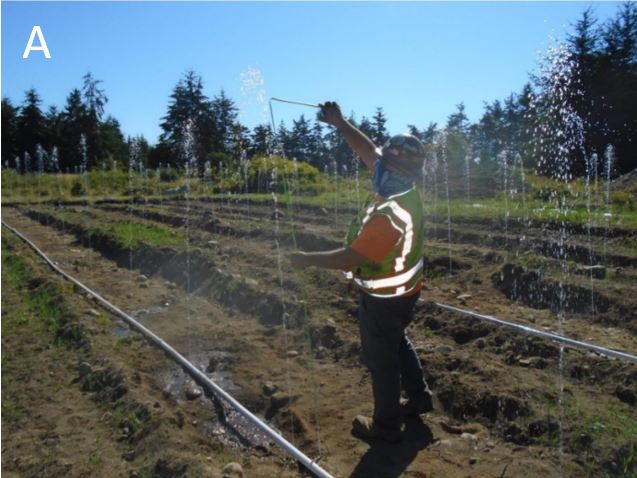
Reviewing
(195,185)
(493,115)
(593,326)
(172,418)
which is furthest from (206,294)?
(493,115)

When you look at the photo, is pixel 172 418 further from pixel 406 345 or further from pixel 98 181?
pixel 98 181

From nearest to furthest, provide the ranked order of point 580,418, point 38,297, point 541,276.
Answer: point 580,418 < point 541,276 < point 38,297

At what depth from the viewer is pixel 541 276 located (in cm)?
754

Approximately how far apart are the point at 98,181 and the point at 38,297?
2811 cm

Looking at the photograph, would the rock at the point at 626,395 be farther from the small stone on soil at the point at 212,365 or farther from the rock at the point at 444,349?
the small stone on soil at the point at 212,365

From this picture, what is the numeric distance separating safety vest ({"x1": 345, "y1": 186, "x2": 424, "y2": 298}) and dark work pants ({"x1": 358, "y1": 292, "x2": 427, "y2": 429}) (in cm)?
7

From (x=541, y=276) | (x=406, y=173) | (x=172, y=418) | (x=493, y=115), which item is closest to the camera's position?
(x=406, y=173)

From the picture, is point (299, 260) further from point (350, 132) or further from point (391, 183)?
point (350, 132)

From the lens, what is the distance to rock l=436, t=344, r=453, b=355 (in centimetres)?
530

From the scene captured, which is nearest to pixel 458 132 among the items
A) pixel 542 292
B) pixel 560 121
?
pixel 560 121

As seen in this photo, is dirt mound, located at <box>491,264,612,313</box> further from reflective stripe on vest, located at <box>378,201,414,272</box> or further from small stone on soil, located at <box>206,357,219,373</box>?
reflective stripe on vest, located at <box>378,201,414,272</box>

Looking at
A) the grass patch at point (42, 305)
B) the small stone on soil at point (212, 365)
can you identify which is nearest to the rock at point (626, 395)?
the small stone on soil at point (212, 365)

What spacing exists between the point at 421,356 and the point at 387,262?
186cm

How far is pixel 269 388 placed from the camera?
4.79m
